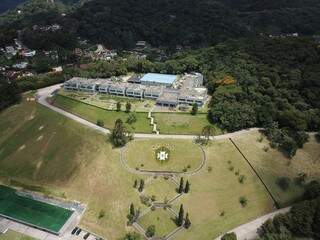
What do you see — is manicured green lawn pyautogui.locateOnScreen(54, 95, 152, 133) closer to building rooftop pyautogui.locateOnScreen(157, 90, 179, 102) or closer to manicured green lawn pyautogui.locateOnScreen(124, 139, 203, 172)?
manicured green lawn pyautogui.locateOnScreen(124, 139, 203, 172)

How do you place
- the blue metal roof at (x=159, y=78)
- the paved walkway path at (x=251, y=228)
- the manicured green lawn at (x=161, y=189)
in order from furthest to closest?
the blue metal roof at (x=159, y=78), the manicured green lawn at (x=161, y=189), the paved walkway path at (x=251, y=228)

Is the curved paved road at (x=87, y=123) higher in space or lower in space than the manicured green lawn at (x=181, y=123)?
lower

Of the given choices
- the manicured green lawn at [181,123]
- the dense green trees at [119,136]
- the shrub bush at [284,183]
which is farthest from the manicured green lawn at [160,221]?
the shrub bush at [284,183]

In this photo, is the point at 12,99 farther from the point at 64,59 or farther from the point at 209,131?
the point at 209,131

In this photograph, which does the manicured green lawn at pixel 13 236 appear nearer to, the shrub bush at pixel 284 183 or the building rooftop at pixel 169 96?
the building rooftop at pixel 169 96

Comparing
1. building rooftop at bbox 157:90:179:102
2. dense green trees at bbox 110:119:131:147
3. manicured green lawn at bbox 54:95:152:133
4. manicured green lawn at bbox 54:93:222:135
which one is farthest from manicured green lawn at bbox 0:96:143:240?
building rooftop at bbox 157:90:179:102

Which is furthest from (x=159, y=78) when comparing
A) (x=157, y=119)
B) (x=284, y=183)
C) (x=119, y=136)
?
(x=284, y=183)
